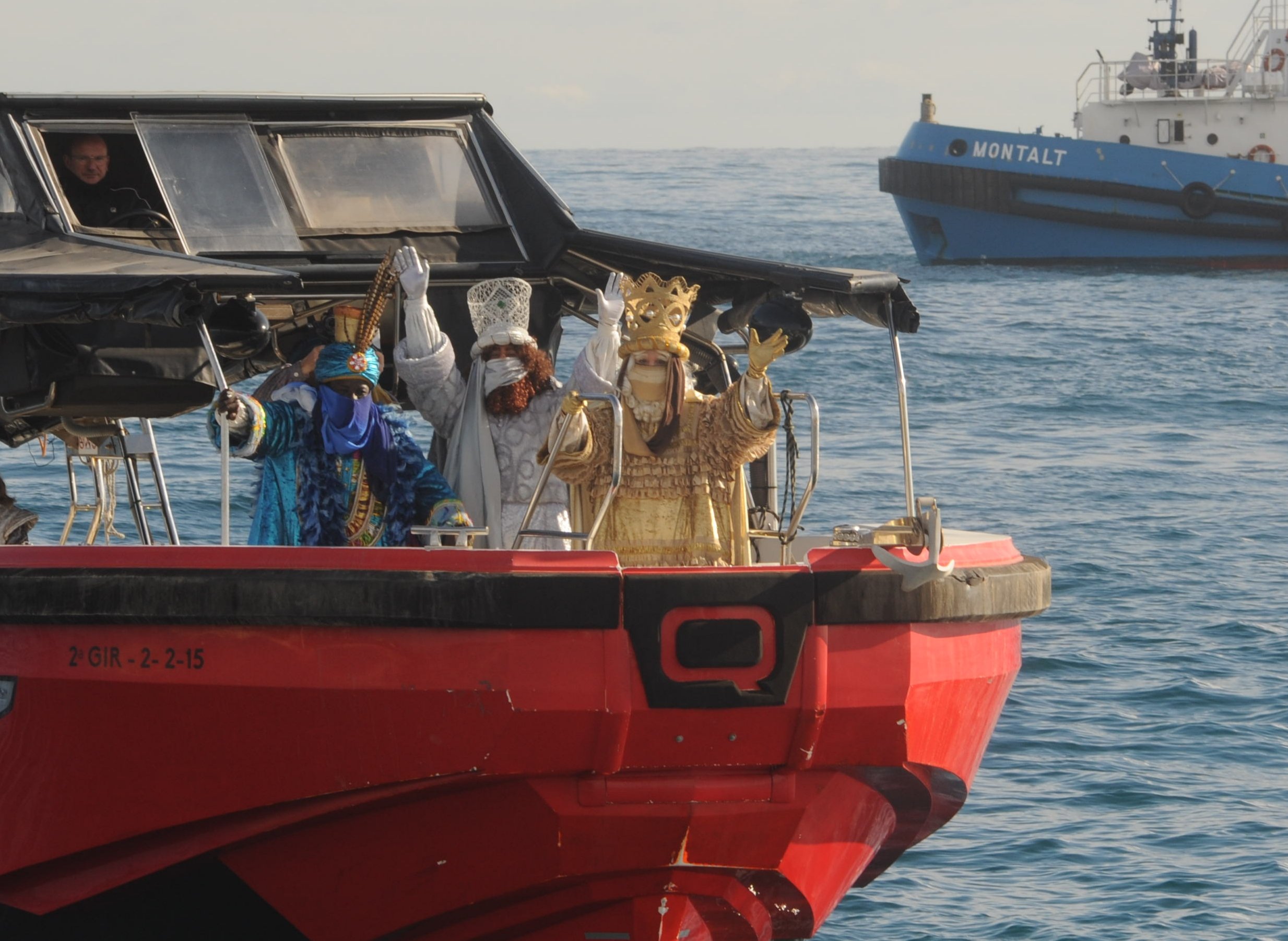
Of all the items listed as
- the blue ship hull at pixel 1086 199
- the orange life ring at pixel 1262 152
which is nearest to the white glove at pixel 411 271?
the blue ship hull at pixel 1086 199

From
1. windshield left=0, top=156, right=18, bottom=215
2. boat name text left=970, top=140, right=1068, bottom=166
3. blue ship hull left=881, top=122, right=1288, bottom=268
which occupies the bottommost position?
windshield left=0, top=156, right=18, bottom=215

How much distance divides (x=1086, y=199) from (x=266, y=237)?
110 feet

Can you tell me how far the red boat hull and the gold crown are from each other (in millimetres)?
978

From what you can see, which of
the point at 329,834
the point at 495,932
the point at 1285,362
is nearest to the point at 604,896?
the point at 495,932

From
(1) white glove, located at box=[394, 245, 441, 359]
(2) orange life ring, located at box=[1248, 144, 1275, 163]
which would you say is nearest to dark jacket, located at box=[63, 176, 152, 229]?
(1) white glove, located at box=[394, 245, 441, 359]

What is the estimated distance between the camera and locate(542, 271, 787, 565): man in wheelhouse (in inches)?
256

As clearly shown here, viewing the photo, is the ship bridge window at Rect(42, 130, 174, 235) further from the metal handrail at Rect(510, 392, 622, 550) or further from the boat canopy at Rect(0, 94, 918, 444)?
the metal handrail at Rect(510, 392, 622, 550)

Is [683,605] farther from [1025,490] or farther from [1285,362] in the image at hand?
[1285,362]

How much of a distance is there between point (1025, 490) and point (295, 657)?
45.6 ft

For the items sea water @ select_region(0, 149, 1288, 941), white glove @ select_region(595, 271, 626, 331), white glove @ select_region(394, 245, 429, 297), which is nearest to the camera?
white glove @ select_region(394, 245, 429, 297)

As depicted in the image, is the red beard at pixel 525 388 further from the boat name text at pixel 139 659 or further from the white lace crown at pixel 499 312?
the boat name text at pixel 139 659

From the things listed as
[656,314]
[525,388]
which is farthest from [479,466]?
[656,314]

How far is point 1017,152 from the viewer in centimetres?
3875

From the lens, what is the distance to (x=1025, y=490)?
18.9 meters
